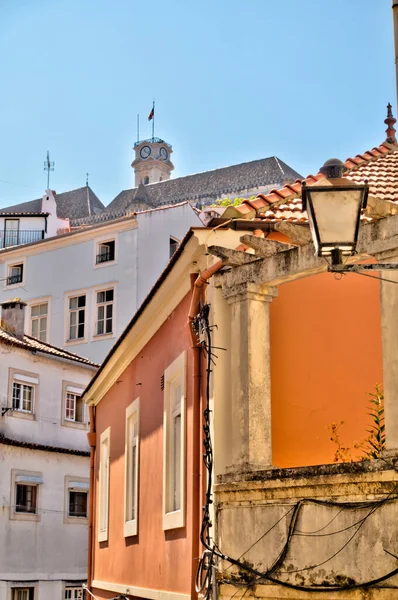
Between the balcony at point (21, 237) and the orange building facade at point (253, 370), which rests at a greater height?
the balcony at point (21, 237)

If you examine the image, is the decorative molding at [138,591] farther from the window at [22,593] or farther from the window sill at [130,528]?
the window at [22,593]

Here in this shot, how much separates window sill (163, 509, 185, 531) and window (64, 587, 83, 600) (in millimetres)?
20960

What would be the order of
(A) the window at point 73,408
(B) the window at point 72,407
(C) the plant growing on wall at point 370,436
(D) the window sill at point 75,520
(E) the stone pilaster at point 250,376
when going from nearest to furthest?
(C) the plant growing on wall at point 370,436 → (E) the stone pilaster at point 250,376 → (D) the window sill at point 75,520 → (B) the window at point 72,407 → (A) the window at point 73,408

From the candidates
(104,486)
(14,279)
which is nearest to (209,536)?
(104,486)

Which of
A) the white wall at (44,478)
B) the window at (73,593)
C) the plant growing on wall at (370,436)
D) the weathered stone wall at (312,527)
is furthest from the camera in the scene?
the window at (73,593)

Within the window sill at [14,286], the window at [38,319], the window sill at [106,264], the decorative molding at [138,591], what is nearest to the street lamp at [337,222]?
the decorative molding at [138,591]

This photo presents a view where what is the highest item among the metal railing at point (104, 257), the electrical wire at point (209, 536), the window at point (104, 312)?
the metal railing at point (104, 257)

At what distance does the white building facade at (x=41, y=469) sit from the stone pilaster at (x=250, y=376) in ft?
70.1

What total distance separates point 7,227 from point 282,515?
50989 mm

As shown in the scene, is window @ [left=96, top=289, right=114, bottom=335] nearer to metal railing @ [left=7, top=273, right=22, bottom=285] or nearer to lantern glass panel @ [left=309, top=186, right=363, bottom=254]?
metal railing @ [left=7, top=273, right=22, bottom=285]

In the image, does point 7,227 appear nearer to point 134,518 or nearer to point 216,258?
point 134,518

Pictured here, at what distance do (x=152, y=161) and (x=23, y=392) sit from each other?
347ft

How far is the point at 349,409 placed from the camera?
9945mm

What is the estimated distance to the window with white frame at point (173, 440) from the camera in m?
11.5
